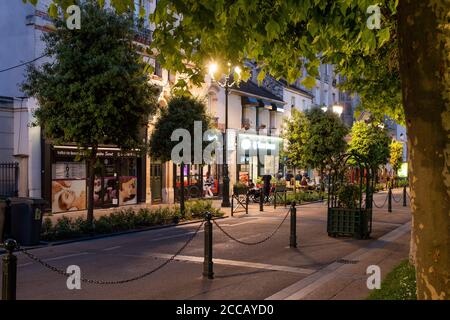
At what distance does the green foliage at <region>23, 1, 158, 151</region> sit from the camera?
14820 mm

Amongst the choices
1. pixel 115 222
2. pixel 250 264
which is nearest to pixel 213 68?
pixel 115 222

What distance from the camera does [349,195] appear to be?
1490 cm

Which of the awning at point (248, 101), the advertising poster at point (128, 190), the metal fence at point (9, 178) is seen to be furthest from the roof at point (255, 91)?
the metal fence at point (9, 178)

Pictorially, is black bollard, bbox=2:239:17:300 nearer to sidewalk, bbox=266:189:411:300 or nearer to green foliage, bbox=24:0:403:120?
green foliage, bbox=24:0:403:120

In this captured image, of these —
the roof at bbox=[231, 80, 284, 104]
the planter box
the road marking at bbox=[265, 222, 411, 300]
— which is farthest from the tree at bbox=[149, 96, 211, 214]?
the roof at bbox=[231, 80, 284, 104]

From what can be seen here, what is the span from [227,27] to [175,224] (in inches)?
474

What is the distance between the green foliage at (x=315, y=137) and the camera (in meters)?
29.8

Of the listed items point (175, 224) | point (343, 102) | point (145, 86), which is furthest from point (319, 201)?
point (343, 102)

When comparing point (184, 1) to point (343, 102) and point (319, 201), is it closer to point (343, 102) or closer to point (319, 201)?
point (319, 201)

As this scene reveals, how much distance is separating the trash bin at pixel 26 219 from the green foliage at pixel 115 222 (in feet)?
2.91

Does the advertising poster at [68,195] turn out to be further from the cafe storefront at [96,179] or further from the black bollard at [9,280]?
the black bollard at [9,280]

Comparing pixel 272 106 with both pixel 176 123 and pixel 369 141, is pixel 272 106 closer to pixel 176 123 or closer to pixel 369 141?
pixel 369 141

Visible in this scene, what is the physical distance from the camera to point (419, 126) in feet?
13.4

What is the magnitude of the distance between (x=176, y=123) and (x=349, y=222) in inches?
324
